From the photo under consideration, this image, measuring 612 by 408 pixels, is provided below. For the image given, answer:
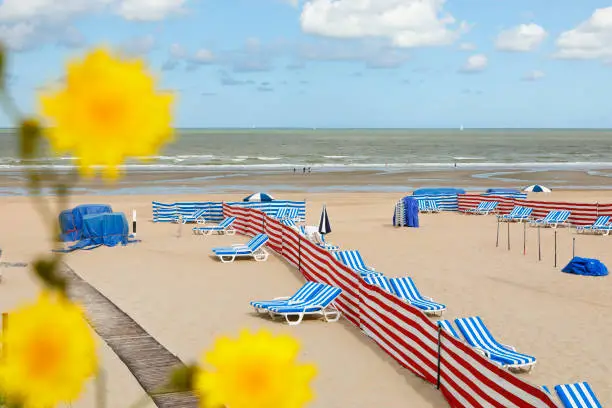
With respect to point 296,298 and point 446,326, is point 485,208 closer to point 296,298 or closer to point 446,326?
point 296,298

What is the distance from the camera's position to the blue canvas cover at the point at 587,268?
17266 millimetres

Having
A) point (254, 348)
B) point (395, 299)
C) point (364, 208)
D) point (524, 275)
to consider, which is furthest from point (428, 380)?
point (364, 208)

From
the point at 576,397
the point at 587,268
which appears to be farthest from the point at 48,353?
the point at 587,268

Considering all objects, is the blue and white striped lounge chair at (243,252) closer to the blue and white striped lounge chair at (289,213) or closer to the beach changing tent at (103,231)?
the beach changing tent at (103,231)

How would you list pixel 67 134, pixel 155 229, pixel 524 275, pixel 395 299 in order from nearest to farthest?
pixel 67 134
pixel 395 299
pixel 524 275
pixel 155 229

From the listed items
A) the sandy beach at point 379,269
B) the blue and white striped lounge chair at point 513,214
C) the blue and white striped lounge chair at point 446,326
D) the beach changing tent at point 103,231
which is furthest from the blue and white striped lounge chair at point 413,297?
the blue and white striped lounge chair at point 513,214

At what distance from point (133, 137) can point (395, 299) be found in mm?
10332

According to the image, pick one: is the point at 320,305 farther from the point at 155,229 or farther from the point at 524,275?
the point at 155,229

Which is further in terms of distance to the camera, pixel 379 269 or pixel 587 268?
pixel 379 269

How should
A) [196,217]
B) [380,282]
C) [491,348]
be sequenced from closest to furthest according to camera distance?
[491,348] → [380,282] → [196,217]

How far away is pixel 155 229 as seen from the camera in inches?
1035

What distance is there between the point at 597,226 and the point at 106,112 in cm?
2559

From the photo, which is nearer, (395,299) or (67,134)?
(67,134)

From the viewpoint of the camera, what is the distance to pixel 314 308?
12836 mm
